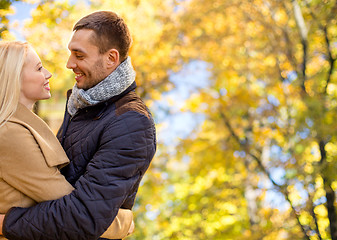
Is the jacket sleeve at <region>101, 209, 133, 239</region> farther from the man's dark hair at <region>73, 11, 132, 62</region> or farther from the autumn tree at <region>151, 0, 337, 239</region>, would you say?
the autumn tree at <region>151, 0, 337, 239</region>

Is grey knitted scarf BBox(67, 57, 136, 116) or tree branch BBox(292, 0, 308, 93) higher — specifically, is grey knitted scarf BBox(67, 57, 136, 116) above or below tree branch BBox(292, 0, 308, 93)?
above

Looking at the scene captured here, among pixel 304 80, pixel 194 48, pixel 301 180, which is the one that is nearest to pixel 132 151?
pixel 301 180

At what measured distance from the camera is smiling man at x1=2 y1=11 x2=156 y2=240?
152cm

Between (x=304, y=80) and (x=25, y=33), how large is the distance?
420 cm

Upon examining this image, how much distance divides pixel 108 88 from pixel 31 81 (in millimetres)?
311

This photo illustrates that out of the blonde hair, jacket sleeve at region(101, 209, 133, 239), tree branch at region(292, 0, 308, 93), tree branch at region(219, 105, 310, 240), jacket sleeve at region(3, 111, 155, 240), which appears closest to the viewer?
jacket sleeve at region(3, 111, 155, 240)

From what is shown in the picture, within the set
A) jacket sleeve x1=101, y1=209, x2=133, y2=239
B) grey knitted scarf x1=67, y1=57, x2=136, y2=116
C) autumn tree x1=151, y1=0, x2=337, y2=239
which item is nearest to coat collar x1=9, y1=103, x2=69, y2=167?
grey knitted scarf x1=67, y1=57, x2=136, y2=116

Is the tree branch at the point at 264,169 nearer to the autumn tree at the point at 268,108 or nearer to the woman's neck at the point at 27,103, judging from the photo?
the autumn tree at the point at 268,108

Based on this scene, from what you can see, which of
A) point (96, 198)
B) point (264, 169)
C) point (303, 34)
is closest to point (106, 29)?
point (96, 198)

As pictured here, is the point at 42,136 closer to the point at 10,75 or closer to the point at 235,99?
the point at 10,75

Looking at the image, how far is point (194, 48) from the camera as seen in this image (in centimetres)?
927

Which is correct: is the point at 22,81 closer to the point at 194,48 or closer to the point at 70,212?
the point at 70,212

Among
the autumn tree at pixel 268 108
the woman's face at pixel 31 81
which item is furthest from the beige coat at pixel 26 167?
the autumn tree at pixel 268 108

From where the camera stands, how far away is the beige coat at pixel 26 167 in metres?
1.52
